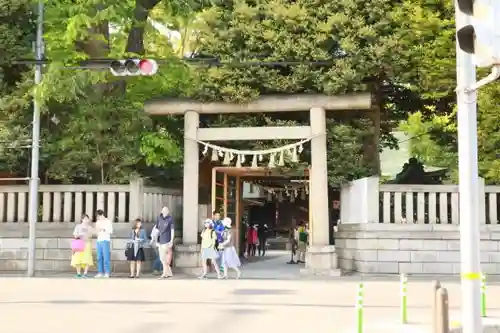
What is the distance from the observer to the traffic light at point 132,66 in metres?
16.1

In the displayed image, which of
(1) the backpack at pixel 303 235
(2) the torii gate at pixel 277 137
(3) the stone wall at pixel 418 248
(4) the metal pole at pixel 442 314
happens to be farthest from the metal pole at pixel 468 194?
(1) the backpack at pixel 303 235

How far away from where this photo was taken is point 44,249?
1995 cm

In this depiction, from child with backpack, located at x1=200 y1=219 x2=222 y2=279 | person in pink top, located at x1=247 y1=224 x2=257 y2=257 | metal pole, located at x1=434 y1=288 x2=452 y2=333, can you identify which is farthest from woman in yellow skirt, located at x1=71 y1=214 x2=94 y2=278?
metal pole, located at x1=434 y1=288 x2=452 y2=333

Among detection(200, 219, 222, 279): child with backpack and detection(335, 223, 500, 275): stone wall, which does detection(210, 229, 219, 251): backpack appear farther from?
detection(335, 223, 500, 275): stone wall

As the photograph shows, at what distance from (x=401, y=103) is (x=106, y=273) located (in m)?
11.5

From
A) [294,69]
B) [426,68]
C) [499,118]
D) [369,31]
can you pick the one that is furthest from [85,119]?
[499,118]

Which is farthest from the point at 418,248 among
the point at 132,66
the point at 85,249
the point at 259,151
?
the point at 85,249

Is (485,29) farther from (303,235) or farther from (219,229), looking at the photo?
(303,235)

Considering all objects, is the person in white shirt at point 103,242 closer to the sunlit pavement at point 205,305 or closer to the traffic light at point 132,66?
the sunlit pavement at point 205,305

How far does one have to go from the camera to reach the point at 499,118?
18.2 metres

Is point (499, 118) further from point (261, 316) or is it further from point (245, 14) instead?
point (261, 316)

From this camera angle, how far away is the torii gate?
1916 centimetres

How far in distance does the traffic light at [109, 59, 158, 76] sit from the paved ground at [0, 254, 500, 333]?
5077 millimetres

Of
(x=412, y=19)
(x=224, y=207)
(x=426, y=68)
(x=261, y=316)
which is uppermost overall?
(x=412, y=19)
